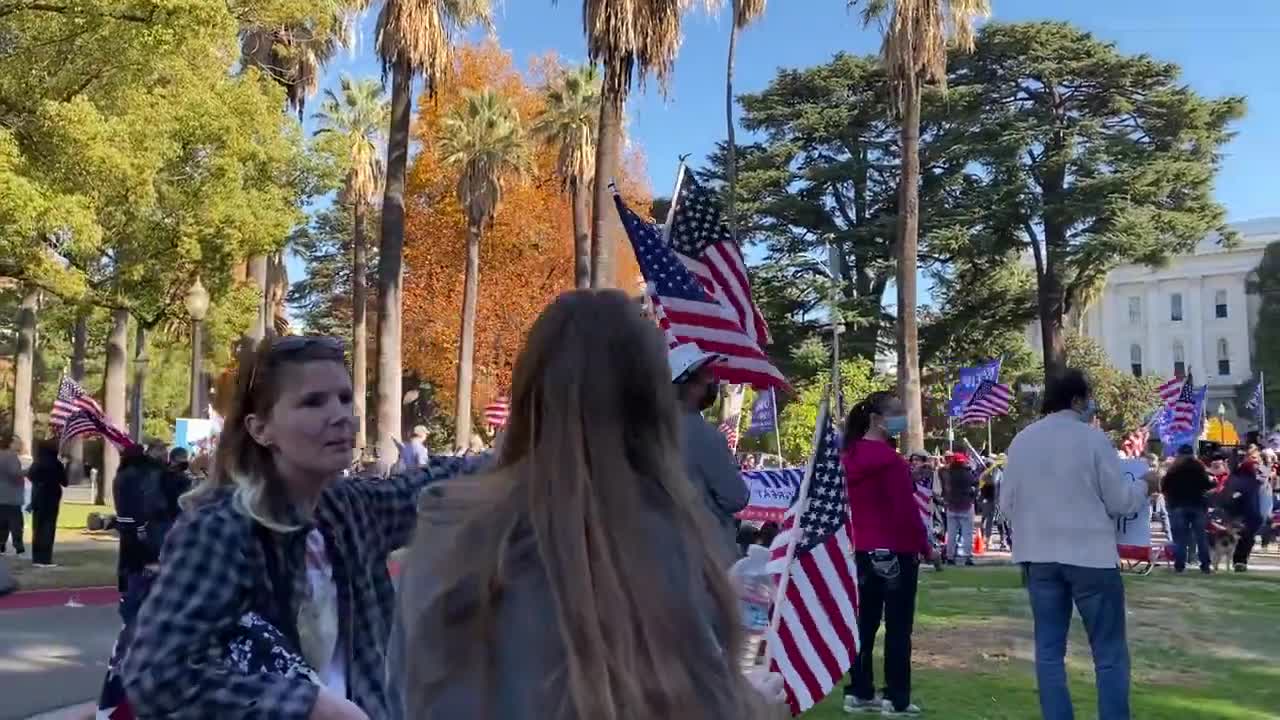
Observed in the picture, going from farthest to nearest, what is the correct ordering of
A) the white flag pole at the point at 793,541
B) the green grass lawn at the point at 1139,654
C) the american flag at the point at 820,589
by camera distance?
the green grass lawn at the point at 1139,654, the american flag at the point at 820,589, the white flag pole at the point at 793,541

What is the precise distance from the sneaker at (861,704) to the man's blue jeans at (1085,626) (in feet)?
5.70

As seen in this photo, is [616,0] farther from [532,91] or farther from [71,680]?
[532,91]

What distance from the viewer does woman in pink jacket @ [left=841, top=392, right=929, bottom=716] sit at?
25.1 feet

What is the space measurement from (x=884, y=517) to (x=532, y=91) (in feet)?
126

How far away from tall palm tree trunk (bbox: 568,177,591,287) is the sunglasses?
26498mm

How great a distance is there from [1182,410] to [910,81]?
8680 mm

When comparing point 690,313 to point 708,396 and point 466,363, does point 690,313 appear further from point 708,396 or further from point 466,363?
point 466,363

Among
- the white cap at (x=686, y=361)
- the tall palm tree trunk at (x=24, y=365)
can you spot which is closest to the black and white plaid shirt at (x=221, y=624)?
the white cap at (x=686, y=361)

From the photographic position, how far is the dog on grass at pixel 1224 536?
19.6 meters

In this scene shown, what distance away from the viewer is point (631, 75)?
906 inches

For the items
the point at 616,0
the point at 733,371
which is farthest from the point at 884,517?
the point at 616,0

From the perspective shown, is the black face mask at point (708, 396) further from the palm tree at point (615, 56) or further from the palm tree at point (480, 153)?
the palm tree at point (480, 153)

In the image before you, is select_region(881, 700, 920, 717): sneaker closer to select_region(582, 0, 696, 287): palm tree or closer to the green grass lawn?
the green grass lawn

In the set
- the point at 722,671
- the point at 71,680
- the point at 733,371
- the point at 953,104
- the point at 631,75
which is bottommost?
the point at 71,680
